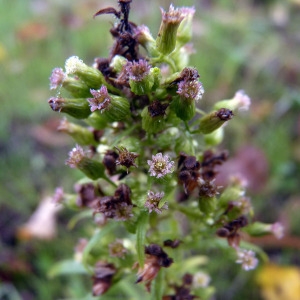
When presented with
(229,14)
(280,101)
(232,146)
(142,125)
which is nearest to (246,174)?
(232,146)

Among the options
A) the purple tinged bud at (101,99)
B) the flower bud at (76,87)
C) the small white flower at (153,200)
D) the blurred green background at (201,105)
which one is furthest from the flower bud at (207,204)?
the blurred green background at (201,105)

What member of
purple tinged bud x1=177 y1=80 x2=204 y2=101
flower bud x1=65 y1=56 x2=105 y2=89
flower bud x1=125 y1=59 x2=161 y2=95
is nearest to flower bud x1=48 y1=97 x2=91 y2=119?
flower bud x1=65 y1=56 x2=105 y2=89

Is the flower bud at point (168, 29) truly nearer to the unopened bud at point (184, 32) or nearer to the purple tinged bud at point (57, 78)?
the unopened bud at point (184, 32)

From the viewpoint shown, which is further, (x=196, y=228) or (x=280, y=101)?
(x=280, y=101)

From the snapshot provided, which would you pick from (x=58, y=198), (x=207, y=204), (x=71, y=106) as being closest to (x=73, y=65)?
(x=71, y=106)

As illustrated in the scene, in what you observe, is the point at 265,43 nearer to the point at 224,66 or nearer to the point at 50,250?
the point at 224,66

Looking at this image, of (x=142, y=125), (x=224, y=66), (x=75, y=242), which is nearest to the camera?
(x=142, y=125)
